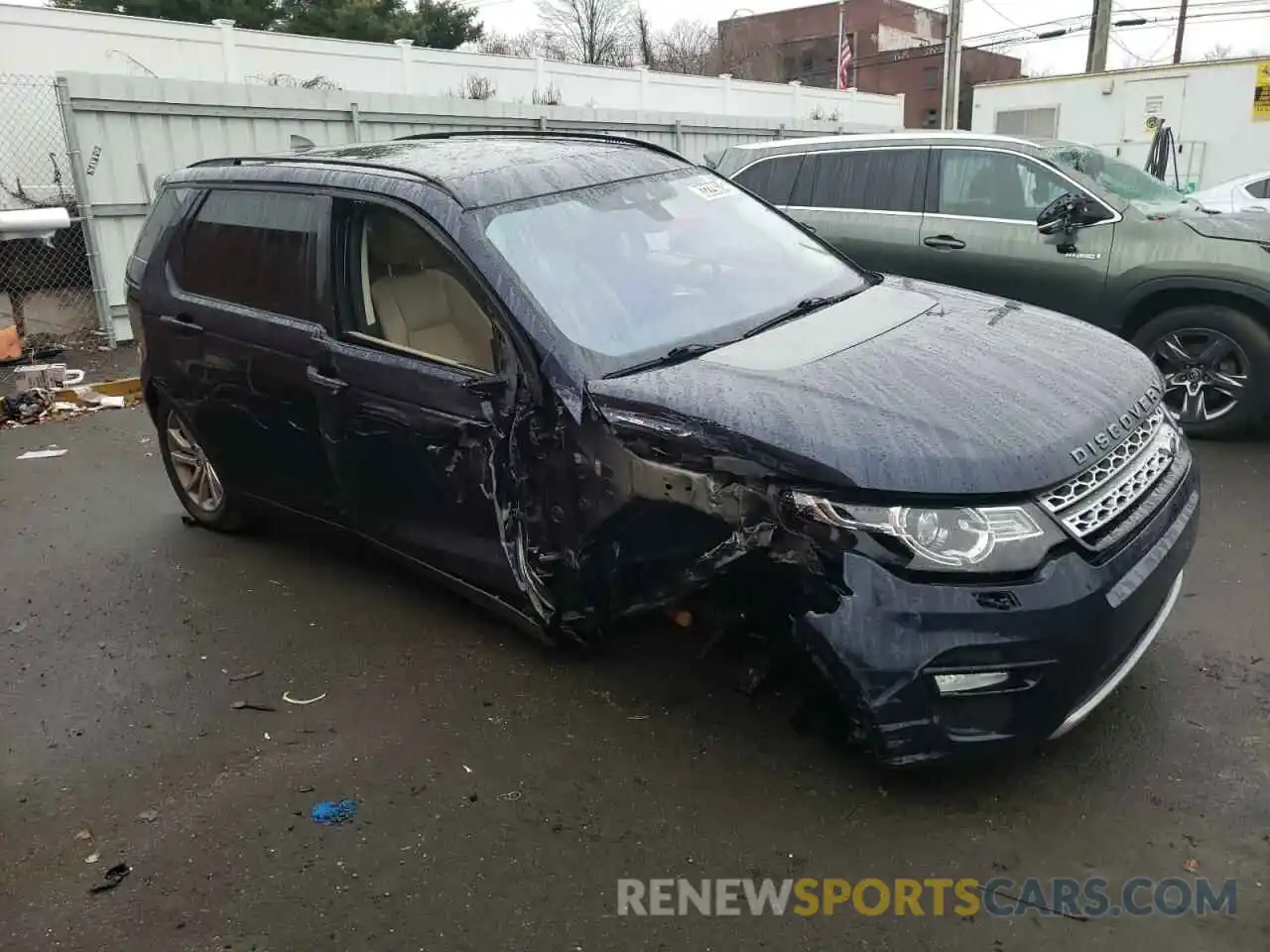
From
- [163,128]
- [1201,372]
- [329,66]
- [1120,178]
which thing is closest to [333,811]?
[1201,372]

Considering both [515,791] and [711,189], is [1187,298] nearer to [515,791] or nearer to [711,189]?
[711,189]

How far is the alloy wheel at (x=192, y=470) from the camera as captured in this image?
4898 millimetres

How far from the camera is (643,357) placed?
312 cm

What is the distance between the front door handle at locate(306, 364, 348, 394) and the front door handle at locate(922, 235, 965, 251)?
173 inches

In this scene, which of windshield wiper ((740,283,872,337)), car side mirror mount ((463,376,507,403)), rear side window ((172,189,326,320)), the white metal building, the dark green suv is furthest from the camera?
the white metal building

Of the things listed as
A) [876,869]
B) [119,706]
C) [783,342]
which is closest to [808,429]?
[783,342]

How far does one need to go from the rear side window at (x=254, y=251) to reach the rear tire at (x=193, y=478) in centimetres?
80

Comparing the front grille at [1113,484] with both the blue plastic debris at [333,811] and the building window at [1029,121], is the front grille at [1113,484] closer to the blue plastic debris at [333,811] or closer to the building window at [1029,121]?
the blue plastic debris at [333,811]

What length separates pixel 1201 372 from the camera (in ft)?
18.5

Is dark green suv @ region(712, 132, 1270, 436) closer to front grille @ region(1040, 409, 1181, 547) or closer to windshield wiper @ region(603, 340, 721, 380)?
front grille @ region(1040, 409, 1181, 547)

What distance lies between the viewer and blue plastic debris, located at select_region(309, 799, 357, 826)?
9.37 feet

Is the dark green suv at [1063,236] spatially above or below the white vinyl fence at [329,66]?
below

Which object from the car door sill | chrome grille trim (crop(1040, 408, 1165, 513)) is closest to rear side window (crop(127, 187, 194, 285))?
the car door sill

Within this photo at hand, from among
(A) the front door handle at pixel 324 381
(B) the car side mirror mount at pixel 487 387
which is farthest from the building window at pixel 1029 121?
(B) the car side mirror mount at pixel 487 387
